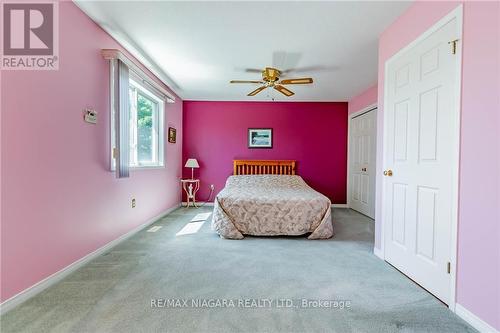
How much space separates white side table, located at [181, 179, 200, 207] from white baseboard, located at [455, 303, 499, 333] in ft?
14.4

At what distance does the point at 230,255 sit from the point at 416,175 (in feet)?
6.27

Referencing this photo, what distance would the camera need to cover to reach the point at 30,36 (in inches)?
70.6

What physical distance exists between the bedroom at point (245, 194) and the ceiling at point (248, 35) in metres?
0.02

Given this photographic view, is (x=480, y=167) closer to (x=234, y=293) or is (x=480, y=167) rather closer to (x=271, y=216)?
(x=234, y=293)

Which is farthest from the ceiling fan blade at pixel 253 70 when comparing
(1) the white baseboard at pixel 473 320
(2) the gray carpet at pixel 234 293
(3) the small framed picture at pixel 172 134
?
(1) the white baseboard at pixel 473 320

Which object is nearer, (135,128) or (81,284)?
(81,284)

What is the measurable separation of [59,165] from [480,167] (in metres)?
3.01

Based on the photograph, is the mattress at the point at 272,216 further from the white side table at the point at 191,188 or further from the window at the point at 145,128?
the white side table at the point at 191,188

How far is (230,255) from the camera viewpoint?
2539mm

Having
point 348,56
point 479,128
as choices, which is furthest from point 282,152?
point 479,128

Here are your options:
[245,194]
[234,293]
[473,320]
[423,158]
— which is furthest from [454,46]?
[245,194]

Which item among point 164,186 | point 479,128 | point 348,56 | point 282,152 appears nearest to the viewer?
point 479,128

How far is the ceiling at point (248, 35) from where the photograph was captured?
6.95 feet

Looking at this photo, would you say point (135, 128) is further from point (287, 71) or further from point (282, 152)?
point (282, 152)
